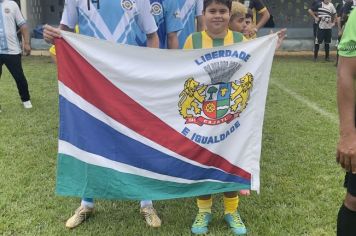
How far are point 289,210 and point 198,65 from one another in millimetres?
1430

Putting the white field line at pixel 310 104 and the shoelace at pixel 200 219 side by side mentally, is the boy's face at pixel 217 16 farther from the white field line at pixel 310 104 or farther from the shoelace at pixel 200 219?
the white field line at pixel 310 104

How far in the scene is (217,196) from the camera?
419 centimetres

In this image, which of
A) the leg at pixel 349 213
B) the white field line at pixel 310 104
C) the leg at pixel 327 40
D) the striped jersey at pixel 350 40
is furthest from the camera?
the leg at pixel 327 40

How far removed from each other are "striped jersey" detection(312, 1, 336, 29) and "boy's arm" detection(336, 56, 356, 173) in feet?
40.5

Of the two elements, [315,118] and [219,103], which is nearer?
[219,103]

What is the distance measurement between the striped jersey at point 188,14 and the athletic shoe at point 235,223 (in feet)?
6.38

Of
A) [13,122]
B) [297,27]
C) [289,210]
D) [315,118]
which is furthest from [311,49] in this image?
[289,210]

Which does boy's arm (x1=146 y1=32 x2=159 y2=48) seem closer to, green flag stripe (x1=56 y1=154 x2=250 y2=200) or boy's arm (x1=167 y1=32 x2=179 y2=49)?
Result: boy's arm (x1=167 y1=32 x2=179 y2=49)

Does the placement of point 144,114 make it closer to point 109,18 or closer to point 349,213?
point 109,18

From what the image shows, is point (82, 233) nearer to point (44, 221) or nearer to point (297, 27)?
point (44, 221)

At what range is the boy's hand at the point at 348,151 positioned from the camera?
94.4 inches

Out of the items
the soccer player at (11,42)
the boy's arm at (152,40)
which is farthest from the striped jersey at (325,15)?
the boy's arm at (152,40)

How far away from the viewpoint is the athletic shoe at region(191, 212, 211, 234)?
350cm

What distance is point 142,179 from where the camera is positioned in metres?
3.41
